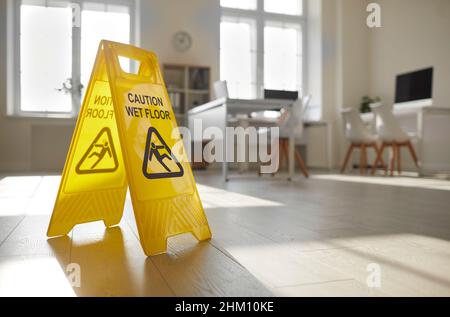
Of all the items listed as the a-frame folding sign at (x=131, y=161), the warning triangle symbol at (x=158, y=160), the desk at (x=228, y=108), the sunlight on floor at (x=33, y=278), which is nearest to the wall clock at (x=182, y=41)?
the desk at (x=228, y=108)

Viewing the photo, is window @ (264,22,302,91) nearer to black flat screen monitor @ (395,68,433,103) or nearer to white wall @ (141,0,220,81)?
white wall @ (141,0,220,81)

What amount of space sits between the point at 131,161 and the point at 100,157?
317 mm

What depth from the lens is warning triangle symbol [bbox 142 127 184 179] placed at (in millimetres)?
1132

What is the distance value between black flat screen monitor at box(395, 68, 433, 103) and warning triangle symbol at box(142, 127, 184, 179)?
16.5ft

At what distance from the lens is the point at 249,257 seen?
3.41 ft

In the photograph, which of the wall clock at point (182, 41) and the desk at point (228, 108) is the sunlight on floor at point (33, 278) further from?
the wall clock at point (182, 41)

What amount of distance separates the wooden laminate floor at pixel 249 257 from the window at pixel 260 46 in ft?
17.0

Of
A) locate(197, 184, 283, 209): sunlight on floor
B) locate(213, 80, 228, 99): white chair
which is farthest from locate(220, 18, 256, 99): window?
locate(197, 184, 283, 209): sunlight on floor

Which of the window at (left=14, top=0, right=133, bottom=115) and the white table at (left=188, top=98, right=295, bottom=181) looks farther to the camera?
the window at (left=14, top=0, right=133, bottom=115)

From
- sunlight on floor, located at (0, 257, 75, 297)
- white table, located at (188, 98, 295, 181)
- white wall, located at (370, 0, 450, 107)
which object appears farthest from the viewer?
white wall, located at (370, 0, 450, 107)

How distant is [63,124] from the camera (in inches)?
227

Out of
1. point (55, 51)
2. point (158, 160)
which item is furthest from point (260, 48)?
point (158, 160)

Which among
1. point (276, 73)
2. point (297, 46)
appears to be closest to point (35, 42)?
point (276, 73)
